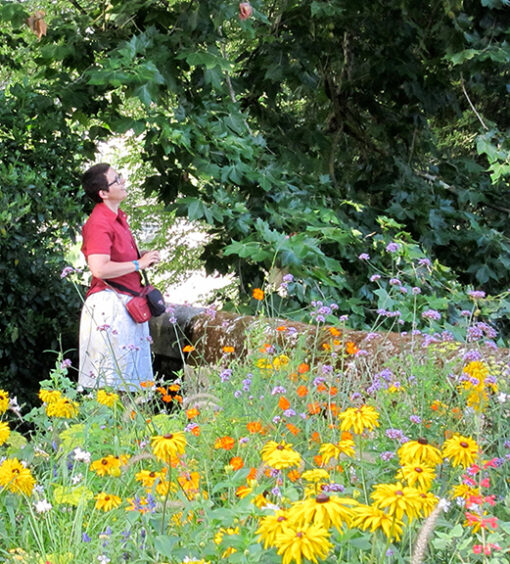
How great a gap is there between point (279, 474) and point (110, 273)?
2408 mm

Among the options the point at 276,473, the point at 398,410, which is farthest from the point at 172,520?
the point at 398,410

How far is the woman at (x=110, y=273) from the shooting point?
171 inches

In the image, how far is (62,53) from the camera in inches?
206

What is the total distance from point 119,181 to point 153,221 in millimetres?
5222

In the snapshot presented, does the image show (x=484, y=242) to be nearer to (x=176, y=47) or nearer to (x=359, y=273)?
(x=359, y=273)

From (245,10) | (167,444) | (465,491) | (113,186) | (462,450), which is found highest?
(245,10)

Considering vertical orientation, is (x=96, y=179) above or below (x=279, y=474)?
above

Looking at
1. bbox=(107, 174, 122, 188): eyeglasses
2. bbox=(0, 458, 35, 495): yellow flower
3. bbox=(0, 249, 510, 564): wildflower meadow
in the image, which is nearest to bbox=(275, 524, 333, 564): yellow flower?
bbox=(0, 249, 510, 564): wildflower meadow

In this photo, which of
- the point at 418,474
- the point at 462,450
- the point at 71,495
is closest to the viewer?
the point at 418,474

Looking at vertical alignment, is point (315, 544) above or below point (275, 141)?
below

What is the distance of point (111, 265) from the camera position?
4328 millimetres

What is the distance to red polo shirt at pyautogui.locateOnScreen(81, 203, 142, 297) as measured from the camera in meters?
4.32

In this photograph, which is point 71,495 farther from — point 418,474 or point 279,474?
point 418,474

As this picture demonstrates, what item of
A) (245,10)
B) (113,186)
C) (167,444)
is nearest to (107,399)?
(167,444)
